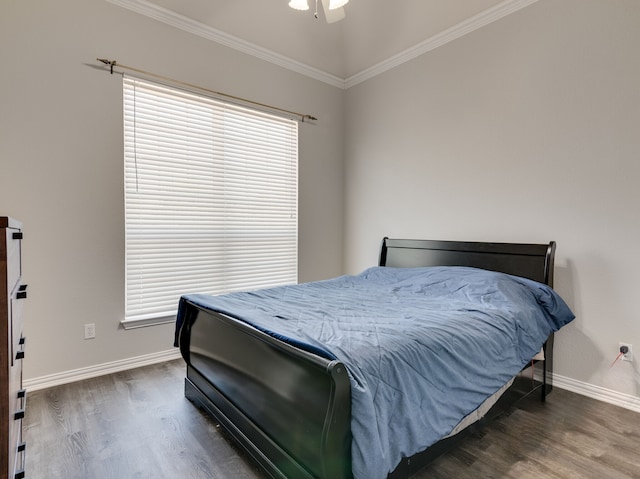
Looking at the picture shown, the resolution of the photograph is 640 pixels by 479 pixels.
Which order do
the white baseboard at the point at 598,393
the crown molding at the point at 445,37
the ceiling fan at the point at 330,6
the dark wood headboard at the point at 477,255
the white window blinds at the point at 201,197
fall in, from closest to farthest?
the ceiling fan at the point at 330,6, the white baseboard at the point at 598,393, the dark wood headboard at the point at 477,255, the crown molding at the point at 445,37, the white window blinds at the point at 201,197

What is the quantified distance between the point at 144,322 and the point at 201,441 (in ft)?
4.68

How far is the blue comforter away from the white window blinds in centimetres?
101

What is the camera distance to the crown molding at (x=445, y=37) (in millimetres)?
2842

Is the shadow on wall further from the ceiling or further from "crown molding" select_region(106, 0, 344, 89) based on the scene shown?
"crown molding" select_region(106, 0, 344, 89)

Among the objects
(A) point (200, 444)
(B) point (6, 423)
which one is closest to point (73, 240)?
(A) point (200, 444)

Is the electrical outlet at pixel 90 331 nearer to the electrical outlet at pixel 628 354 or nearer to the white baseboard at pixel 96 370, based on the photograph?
the white baseboard at pixel 96 370

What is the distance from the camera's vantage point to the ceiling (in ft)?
9.82

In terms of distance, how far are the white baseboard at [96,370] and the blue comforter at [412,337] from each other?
1164 millimetres

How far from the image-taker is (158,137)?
9.96ft

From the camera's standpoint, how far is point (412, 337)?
1.53m

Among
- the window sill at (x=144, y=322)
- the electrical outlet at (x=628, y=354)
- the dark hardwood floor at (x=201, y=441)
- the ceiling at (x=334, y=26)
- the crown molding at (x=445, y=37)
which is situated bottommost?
the dark hardwood floor at (x=201, y=441)

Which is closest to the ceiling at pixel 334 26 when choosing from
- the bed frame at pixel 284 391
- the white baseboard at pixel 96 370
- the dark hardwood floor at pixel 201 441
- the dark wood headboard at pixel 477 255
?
the dark wood headboard at pixel 477 255

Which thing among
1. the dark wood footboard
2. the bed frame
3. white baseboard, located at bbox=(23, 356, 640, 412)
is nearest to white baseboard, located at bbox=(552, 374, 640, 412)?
white baseboard, located at bbox=(23, 356, 640, 412)

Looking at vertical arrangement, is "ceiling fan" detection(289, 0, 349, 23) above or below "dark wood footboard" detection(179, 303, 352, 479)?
above
